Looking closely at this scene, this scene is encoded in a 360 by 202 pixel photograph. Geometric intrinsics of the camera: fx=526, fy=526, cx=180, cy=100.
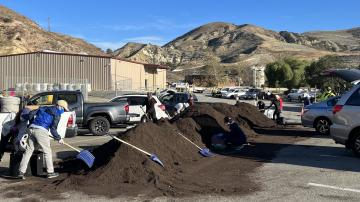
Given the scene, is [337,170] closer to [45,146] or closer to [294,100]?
[45,146]

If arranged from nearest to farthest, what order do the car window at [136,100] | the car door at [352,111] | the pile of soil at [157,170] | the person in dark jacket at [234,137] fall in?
the pile of soil at [157,170] < the car door at [352,111] < the person in dark jacket at [234,137] < the car window at [136,100]

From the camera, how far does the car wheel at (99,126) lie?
19.2 m

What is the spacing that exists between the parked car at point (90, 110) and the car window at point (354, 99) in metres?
9.35

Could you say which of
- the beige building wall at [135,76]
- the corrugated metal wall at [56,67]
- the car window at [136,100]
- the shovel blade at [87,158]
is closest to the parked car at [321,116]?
the car window at [136,100]

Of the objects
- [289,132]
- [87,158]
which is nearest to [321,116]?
[289,132]

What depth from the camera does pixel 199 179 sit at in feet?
31.8

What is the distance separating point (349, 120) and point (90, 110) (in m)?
9.89

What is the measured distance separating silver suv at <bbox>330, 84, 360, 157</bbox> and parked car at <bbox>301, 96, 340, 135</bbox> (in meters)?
5.94

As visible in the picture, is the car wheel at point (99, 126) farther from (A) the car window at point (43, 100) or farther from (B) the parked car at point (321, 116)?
(B) the parked car at point (321, 116)

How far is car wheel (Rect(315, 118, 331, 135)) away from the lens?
62.1 ft

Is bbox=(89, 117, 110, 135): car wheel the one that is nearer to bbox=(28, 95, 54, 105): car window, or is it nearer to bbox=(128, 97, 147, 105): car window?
bbox=(28, 95, 54, 105): car window

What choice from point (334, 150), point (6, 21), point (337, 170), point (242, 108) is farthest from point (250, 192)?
point (6, 21)

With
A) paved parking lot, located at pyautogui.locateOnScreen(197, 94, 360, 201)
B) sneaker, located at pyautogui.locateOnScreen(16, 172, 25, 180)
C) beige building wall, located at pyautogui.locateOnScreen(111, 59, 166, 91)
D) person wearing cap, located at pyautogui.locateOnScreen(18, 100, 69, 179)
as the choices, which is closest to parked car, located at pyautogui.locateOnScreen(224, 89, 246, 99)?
beige building wall, located at pyautogui.locateOnScreen(111, 59, 166, 91)

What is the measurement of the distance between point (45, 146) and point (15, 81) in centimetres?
4594
